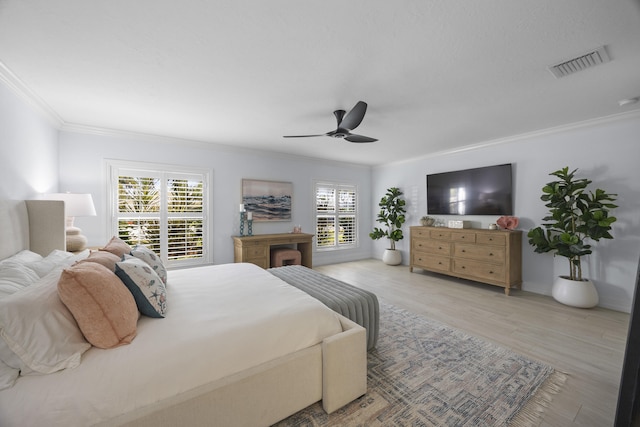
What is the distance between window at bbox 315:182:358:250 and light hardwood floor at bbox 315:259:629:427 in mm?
1514

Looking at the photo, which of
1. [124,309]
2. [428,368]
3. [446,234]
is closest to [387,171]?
[446,234]

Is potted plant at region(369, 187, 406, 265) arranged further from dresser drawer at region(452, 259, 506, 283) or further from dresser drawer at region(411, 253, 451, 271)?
dresser drawer at region(452, 259, 506, 283)

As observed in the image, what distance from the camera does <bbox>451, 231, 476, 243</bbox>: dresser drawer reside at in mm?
4070

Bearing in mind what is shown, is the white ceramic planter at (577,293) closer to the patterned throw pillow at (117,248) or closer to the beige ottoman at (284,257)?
the beige ottoman at (284,257)

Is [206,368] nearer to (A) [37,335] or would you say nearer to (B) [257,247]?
(A) [37,335]

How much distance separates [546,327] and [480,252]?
1436 millimetres

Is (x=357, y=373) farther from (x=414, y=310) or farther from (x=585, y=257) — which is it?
(x=585, y=257)

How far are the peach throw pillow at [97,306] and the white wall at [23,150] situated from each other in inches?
70.6

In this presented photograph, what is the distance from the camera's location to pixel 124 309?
125cm

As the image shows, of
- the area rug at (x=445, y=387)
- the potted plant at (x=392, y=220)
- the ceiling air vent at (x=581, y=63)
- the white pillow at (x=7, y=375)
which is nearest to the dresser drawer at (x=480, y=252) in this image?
the potted plant at (x=392, y=220)

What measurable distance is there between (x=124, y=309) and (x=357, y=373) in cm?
141

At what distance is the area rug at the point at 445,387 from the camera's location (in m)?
1.52

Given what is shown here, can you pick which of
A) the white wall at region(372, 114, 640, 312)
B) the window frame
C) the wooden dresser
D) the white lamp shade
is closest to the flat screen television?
the white wall at region(372, 114, 640, 312)

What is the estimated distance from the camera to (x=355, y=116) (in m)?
2.52
